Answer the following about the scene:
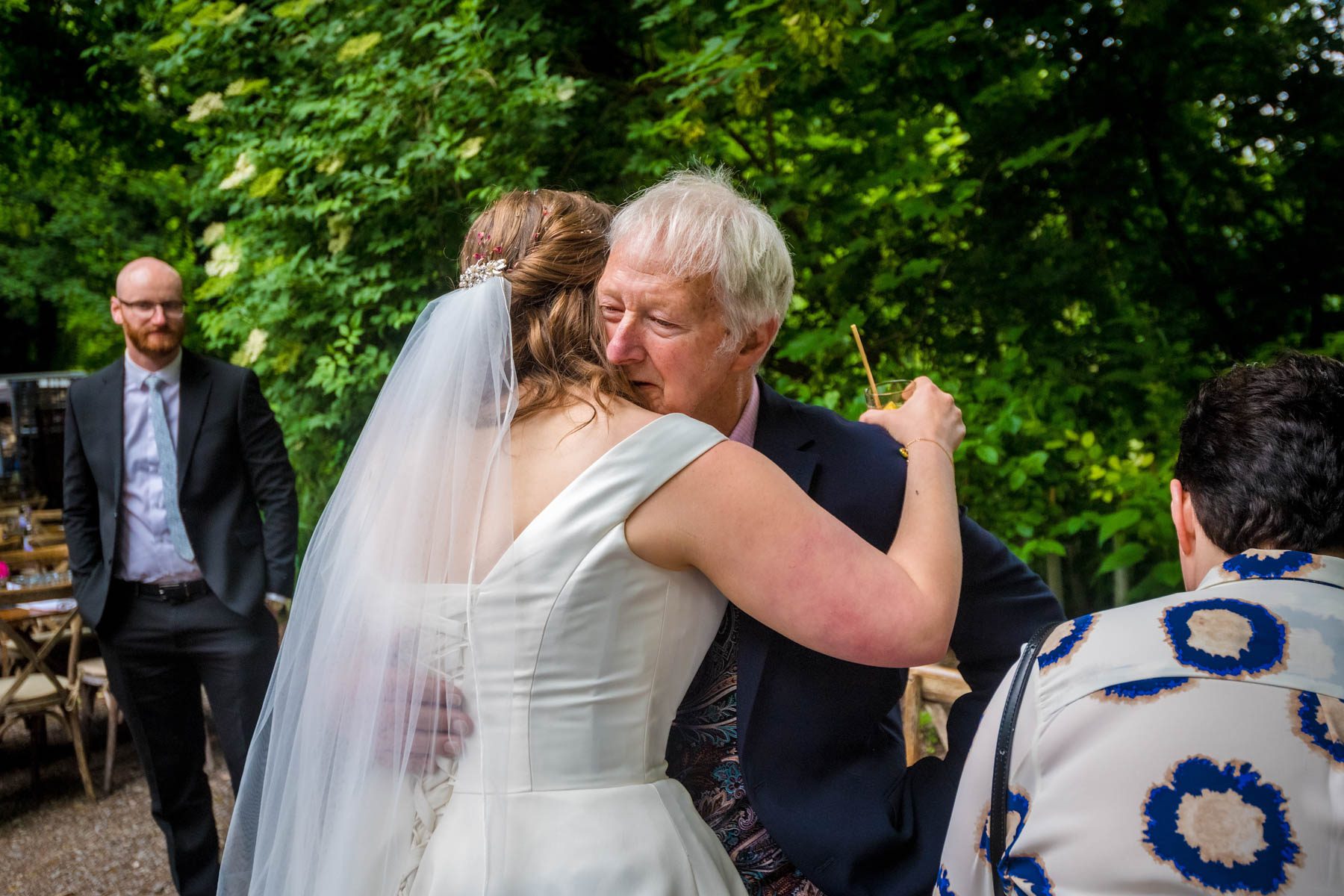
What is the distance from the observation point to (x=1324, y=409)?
1.34m

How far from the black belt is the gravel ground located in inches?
58.2

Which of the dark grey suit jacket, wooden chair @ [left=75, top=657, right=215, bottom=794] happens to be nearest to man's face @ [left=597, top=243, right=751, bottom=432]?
the dark grey suit jacket

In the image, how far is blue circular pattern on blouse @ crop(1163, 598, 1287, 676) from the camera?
1.15 m

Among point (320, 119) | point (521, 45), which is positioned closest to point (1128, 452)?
point (521, 45)

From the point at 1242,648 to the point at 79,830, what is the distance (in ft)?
18.6

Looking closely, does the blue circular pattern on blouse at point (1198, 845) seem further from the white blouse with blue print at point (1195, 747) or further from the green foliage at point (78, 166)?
the green foliage at point (78, 166)

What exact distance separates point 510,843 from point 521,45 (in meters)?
4.29

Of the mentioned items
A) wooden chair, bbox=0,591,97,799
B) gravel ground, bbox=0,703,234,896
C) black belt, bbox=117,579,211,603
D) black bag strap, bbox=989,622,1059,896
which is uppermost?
black bag strap, bbox=989,622,1059,896

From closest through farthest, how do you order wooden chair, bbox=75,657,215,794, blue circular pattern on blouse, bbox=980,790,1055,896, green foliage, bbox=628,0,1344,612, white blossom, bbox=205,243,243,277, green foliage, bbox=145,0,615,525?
blue circular pattern on blouse, bbox=980,790,1055,896 → green foliage, bbox=628,0,1344,612 → green foliage, bbox=145,0,615,525 → white blossom, bbox=205,243,243,277 → wooden chair, bbox=75,657,215,794

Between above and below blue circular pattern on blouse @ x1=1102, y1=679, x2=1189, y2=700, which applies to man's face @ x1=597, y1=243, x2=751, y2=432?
above

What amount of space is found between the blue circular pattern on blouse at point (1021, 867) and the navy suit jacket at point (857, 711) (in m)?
0.45

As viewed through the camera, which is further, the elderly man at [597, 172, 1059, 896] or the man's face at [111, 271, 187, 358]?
the man's face at [111, 271, 187, 358]

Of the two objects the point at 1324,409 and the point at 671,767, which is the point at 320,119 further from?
the point at 1324,409

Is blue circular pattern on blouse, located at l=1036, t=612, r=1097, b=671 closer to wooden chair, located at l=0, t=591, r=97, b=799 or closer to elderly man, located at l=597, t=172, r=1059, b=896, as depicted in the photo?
elderly man, located at l=597, t=172, r=1059, b=896
